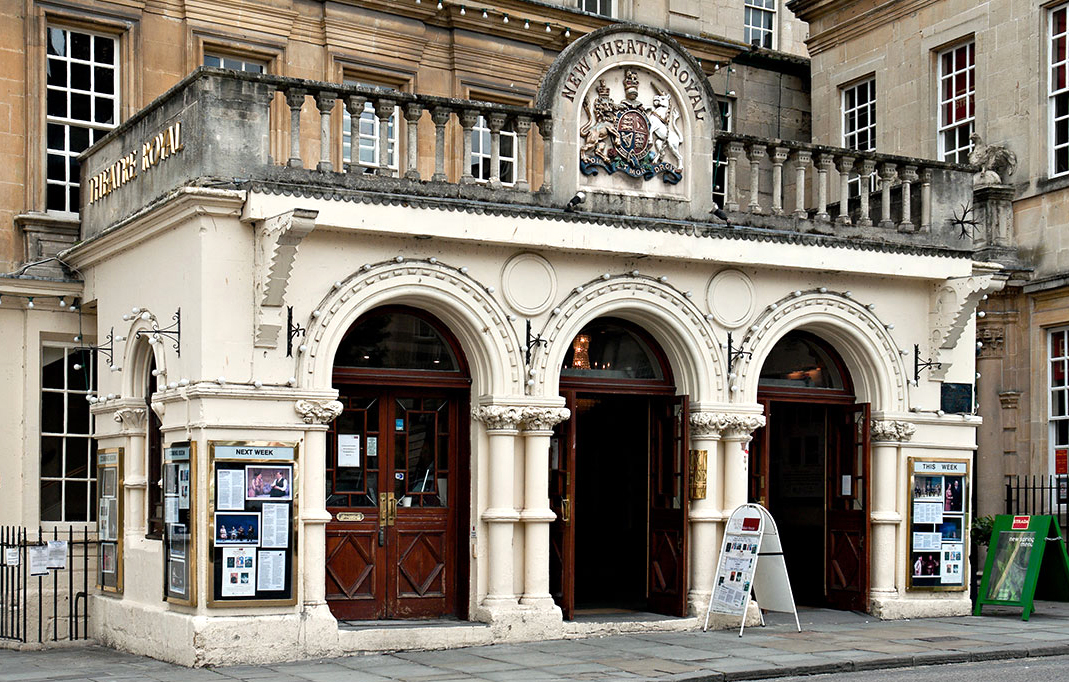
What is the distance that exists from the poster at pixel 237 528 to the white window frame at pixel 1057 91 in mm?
12659

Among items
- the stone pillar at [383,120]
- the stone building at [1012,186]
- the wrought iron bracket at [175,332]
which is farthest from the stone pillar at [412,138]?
the stone building at [1012,186]

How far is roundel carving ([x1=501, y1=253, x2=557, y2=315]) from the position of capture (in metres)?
15.4

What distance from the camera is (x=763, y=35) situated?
25.9 meters

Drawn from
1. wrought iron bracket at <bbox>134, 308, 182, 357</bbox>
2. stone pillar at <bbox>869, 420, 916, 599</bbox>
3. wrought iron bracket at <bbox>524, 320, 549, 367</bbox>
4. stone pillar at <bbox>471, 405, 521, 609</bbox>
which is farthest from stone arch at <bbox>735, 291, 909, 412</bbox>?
wrought iron bracket at <bbox>134, 308, 182, 357</bbox>

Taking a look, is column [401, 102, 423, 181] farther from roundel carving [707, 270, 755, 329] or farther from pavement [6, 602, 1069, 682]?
pavement [6, 602, 1069, 682]

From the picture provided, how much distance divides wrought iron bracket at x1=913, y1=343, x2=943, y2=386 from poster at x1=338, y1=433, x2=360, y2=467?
680 centimetres

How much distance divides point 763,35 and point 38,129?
1328cm

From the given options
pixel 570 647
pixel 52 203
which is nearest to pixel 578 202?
pixel 570 647

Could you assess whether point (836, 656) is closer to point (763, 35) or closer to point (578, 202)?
point (578, 202)

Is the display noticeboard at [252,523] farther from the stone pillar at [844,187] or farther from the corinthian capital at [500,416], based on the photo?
the stone pillar at [844,187]

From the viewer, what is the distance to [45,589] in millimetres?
16297

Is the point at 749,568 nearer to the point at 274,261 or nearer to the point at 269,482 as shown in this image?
the point at 269,482

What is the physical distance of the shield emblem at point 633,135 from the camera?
53.0 ft

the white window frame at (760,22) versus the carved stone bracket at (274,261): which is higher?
the white window frame at (760,22)
